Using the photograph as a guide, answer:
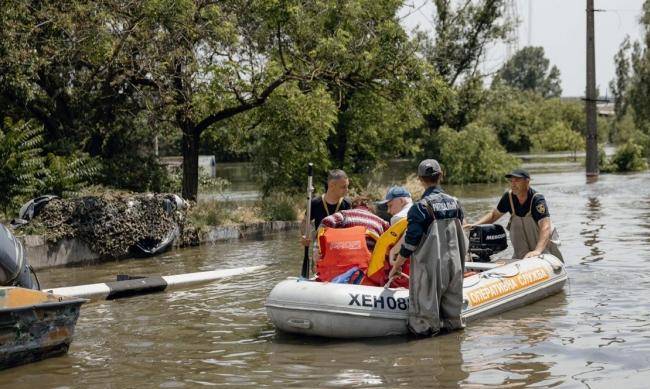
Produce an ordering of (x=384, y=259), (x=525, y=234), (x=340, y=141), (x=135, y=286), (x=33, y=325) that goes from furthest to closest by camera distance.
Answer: (x=340, y=141) < (x=135, y=286) < (x=525, y=234) < (x=384, y=259) < (x=33, y=325)

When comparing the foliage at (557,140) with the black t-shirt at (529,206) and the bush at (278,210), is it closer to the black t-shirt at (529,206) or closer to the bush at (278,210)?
the bush at (278,210)

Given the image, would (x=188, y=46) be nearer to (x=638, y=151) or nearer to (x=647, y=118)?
(x=638, y=151)

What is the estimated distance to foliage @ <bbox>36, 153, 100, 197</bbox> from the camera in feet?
59.5

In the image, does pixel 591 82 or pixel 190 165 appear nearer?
pixel 190 165

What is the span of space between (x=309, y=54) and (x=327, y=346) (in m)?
12.2

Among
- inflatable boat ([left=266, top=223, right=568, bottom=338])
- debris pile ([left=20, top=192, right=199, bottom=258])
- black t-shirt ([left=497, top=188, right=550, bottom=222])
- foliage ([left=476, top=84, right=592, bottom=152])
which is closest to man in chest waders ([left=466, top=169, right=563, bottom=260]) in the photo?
black t-shirt ([left=497, top=188, right=550, bottom=222])

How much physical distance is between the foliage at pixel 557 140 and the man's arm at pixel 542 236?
71.9 m

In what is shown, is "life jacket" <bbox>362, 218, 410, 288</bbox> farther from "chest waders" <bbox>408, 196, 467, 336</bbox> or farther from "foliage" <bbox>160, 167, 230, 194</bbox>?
"foliage" <bbox>160, 167, 230, 194</bbox>

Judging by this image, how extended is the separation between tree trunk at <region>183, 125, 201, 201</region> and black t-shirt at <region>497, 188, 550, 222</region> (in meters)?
10.7

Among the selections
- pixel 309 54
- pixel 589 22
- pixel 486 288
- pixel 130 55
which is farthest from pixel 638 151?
pixel 486 288

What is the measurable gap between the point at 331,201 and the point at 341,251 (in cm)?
80

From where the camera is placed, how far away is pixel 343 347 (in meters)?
9.39

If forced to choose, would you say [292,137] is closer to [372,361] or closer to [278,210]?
[278,210]

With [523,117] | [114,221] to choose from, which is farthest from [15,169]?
[523,117]
